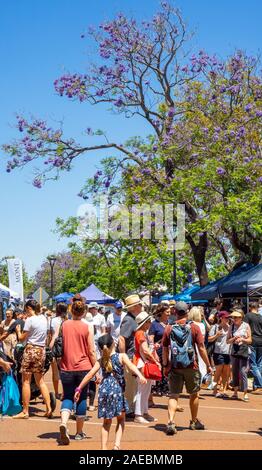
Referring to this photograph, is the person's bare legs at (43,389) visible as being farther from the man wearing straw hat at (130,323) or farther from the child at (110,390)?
the child at (110,390)

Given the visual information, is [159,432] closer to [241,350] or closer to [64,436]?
[64,436]

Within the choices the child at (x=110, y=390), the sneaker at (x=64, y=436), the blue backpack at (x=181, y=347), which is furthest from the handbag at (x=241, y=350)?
the child at (x=110, y=390)

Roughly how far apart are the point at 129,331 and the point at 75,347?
1855 mm

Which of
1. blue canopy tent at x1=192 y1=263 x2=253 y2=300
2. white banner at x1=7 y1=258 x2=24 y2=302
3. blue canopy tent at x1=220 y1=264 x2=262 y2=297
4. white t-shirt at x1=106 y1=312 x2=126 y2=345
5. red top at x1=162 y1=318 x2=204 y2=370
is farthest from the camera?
white banner at x1=7 y1=258 x2=24 y2=302

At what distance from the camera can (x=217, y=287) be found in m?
22.4

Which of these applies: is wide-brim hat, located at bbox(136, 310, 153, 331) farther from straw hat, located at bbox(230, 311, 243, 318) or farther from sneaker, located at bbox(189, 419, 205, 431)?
straw hat, located at bbox(230, 311, 243, 318)

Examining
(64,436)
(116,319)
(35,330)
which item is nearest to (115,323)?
(116,319)

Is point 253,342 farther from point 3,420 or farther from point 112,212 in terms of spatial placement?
point 112,212

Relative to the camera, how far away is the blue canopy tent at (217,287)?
856 inches

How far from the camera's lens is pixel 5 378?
10031mm

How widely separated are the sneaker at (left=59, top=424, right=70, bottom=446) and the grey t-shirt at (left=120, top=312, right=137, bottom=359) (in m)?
2.24

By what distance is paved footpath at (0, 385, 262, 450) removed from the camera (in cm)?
841

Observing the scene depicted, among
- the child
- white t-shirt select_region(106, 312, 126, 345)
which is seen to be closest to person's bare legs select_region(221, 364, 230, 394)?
white t-shirt select_region(106, 312, 126, 345)

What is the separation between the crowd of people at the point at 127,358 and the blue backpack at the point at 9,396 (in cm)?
16
